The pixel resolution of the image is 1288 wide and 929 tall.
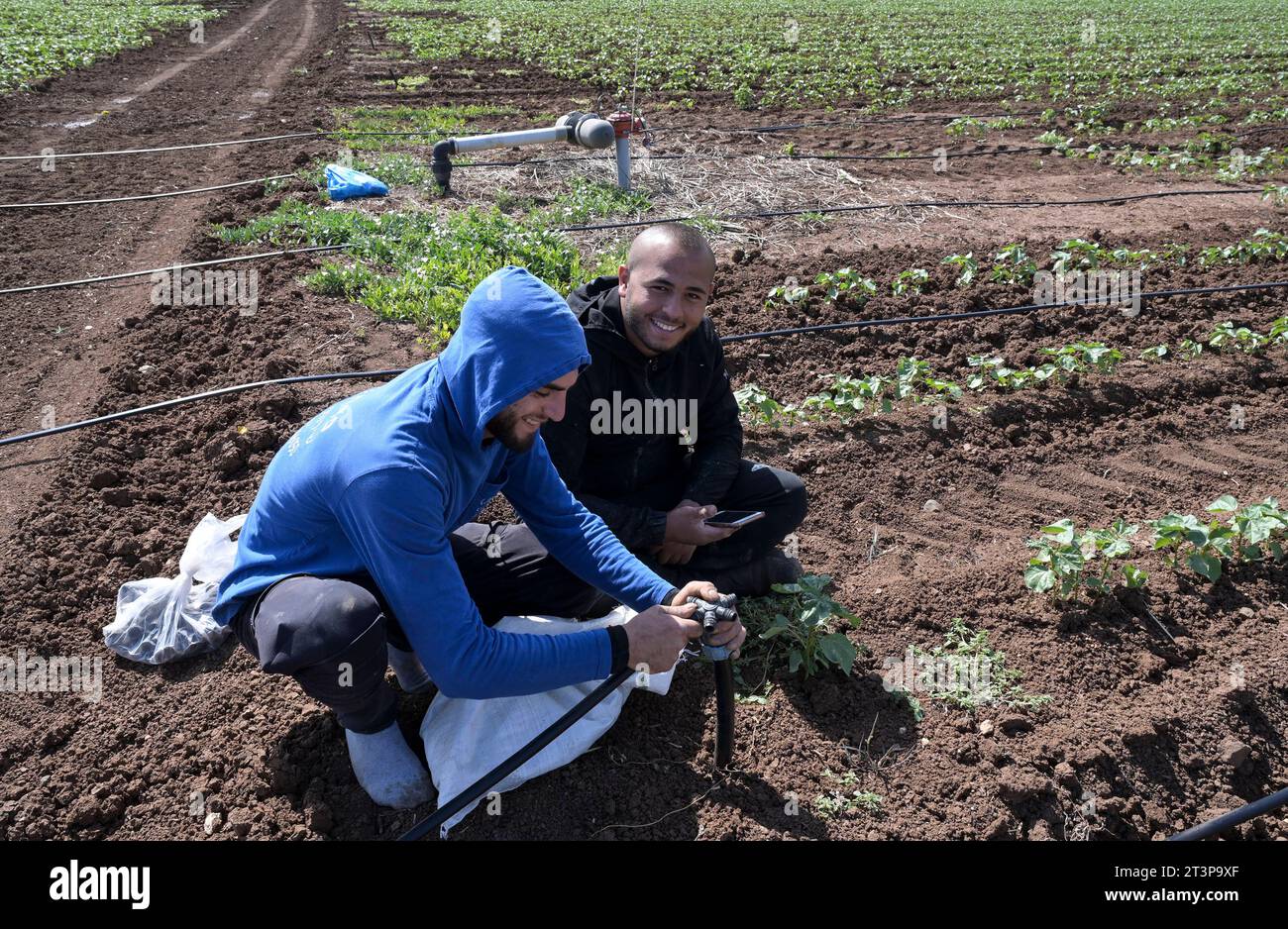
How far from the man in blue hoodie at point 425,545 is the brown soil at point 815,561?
0.55m

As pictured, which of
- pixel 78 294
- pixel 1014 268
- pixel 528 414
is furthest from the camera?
pixel 1014 268

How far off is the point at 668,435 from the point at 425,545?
1.50m

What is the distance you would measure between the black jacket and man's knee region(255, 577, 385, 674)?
959mm

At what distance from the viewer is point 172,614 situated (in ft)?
10.4

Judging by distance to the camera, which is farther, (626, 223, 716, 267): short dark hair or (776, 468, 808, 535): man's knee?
(776, 468, 808, 535): man's knee

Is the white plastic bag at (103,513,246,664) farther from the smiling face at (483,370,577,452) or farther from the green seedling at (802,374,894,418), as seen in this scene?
the green seedling at (802,374,894,418)

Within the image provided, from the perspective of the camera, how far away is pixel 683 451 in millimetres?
3621

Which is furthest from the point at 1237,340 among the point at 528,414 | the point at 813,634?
the point at 528,414

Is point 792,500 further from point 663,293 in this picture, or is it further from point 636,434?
point 663,293

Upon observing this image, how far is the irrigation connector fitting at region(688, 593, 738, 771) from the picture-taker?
239 centimetres

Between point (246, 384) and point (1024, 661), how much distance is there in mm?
4097

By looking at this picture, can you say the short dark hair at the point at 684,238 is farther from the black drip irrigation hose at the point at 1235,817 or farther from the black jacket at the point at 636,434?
the black drip irrigation hose at the point at 1235,817

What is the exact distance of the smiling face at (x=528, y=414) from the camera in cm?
216

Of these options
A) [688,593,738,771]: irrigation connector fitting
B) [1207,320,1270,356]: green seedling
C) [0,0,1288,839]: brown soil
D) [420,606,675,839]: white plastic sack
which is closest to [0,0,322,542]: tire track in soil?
[0,0,1288,839]: brown soil
